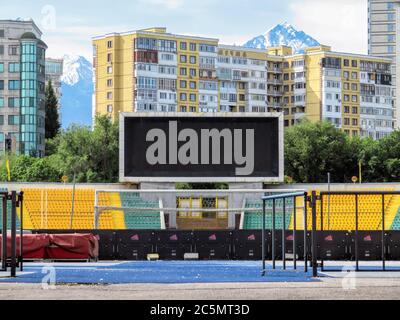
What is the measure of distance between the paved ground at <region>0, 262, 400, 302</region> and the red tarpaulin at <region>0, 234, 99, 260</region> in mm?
16165

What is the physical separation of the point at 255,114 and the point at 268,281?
1233 inches

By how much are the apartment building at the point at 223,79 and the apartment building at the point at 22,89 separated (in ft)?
57.0

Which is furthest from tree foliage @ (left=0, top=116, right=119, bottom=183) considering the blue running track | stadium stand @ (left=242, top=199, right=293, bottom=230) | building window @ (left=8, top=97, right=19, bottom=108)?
the blue running track

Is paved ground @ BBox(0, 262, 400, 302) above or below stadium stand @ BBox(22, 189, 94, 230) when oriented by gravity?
below

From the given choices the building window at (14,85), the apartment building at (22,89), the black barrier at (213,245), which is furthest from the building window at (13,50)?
the black barrier at (213,245)

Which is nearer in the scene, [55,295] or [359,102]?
[55,295]

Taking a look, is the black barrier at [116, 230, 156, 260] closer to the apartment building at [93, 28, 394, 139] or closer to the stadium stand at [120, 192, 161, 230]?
the stadium stand at [120, 192, 161, 230]

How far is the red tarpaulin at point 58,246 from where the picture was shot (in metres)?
45.8

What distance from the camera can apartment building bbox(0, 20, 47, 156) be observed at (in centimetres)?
15462

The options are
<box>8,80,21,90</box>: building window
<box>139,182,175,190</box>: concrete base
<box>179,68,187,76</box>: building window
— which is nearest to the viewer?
<box>139,182,175,190</box>: concrete base
